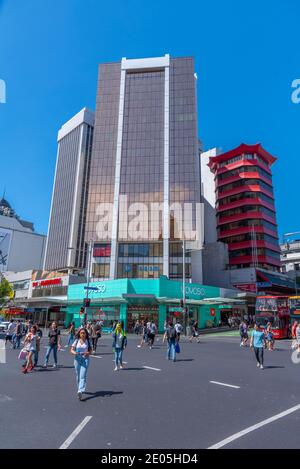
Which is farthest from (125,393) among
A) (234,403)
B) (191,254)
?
(191,254)

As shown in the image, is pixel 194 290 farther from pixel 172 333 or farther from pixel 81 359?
pixel 81 359

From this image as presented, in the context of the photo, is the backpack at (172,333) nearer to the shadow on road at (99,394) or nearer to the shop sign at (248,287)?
the shadow on road at (99,394)

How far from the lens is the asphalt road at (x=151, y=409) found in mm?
5211

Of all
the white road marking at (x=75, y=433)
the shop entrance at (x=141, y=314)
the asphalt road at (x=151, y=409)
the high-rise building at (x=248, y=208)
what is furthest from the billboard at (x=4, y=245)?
the white road marking at (x=75, y=433)

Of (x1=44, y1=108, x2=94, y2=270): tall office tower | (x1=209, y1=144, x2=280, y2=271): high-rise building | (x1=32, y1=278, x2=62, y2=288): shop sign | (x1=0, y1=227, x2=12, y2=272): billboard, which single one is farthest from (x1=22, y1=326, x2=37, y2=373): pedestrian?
(x1=0, y1=227, x2=12, y2=272): billboard

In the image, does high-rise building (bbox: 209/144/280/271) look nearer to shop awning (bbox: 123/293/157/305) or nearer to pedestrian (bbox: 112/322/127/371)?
shop awning (bbox: 123/293/157/305)

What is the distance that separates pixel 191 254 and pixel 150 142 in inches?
975

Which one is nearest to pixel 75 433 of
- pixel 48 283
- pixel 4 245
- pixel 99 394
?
pixel 99 394

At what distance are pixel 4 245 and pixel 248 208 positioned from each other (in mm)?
70030

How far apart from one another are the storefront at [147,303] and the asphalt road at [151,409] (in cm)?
3070

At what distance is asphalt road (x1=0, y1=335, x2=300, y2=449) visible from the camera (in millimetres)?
5211

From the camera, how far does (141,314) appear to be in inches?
1715

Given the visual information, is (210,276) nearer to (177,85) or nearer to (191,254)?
(191,254)

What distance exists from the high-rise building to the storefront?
25669 mm
